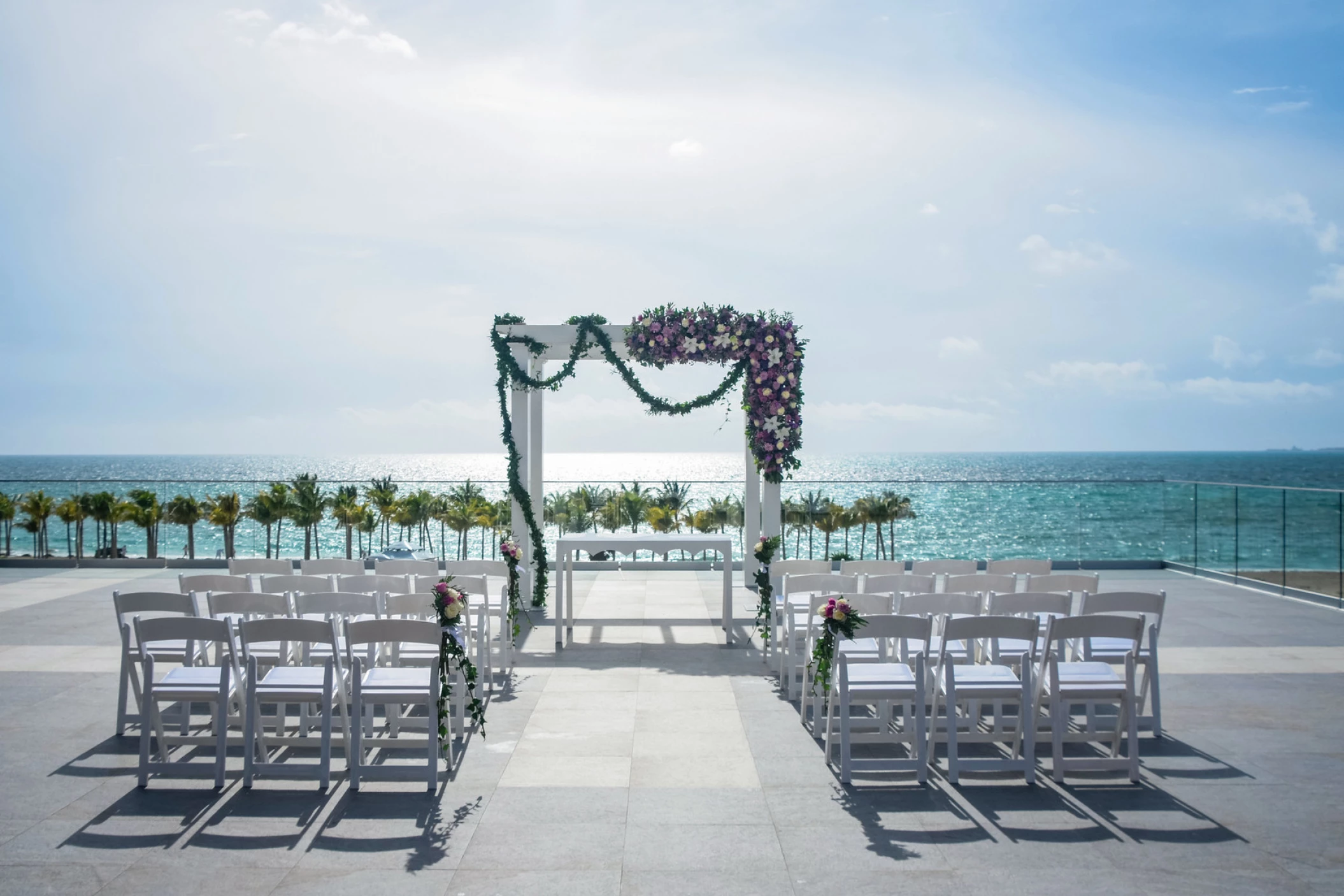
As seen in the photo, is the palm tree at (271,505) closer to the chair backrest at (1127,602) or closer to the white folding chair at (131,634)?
the white folding chair at (131,634)

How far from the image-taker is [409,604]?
5527mm

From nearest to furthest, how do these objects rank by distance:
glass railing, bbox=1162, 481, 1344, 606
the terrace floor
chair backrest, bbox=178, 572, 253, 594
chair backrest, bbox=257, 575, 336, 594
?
the terrace floor, chair backrest, bbox=178, 572, 253, 594, chair backrest, bbox=257, 575, 336, 594, glass railing, bbox=1162, 481, 1344, 606

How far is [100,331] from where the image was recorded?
75062 mm

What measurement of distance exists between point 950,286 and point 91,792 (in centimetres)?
6985

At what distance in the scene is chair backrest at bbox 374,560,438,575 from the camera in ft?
23.0

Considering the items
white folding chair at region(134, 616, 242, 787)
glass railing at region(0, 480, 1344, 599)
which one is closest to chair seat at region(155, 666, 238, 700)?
white folding chair at region(134, 616, 242, 787)

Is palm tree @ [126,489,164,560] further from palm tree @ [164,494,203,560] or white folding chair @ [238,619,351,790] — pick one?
white folding chair @ [238,619,351,790]

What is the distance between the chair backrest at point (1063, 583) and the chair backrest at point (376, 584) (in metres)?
3.97

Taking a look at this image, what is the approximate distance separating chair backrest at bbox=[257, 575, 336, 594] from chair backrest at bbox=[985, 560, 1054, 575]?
4.62m

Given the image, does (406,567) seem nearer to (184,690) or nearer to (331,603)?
(331,603)

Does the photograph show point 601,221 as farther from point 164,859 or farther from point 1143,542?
point 164,859

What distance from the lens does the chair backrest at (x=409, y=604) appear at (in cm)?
546

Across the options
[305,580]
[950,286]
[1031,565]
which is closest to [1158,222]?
[1031,565]

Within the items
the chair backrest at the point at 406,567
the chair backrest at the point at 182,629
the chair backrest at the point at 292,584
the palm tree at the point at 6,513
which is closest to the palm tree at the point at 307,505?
the palm tree at the point at 6,513
